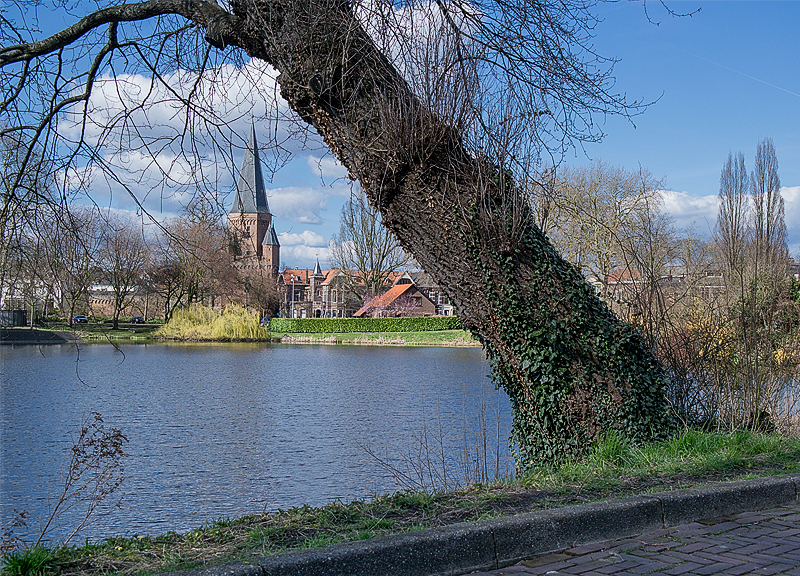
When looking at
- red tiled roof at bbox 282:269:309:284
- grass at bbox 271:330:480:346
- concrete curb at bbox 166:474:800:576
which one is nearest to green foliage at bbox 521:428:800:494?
concrete curb at bbox 166:474:800:576

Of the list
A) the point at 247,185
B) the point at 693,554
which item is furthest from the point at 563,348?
the point at 247,185

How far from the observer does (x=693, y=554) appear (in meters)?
3.53

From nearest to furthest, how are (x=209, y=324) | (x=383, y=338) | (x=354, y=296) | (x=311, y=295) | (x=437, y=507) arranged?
(x=437, y=507)
(x=209, y=324)
(x=383, y=338)
(x=354, y=296)
(x=311, y=295)

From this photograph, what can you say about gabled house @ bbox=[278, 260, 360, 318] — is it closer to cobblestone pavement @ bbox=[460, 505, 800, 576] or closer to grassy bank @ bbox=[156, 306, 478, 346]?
grassy bank @ bbox=[156, 306, 478, 346]

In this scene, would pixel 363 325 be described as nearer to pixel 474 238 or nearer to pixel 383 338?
pixel 383 338

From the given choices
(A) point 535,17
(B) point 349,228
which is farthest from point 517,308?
(B) point 349,228

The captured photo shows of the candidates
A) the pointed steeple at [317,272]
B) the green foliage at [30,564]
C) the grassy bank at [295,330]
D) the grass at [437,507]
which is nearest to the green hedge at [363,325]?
the grassy bank at [295,330]

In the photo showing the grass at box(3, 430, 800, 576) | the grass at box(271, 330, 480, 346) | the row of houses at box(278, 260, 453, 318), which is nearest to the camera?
the grass at box(3, 430, 800, 576)

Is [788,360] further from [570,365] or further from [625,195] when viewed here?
[625,195]

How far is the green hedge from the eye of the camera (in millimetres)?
52312

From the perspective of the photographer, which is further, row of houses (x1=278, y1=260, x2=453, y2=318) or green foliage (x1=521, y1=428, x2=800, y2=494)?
row of houses (x1=278, y1=260, x2=453, y2=318)

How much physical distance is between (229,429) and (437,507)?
→ 1050 centimetres

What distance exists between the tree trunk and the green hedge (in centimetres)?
4322

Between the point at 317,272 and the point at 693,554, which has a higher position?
the point at 317,272
